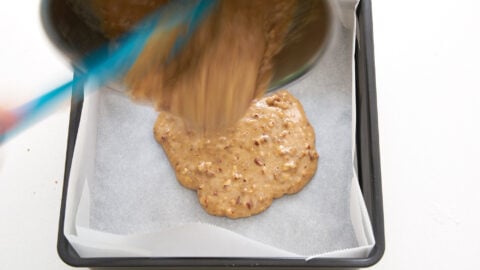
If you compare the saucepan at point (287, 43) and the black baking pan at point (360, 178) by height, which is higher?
the saucepan at point (287, 43)

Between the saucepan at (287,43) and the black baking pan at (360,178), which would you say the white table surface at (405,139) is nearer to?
the black baking pan at (360,178)

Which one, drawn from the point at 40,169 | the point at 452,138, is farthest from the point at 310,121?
the point at 40,169

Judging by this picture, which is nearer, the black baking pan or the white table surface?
the black baking pan

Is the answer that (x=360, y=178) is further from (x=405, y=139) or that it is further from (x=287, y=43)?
(x=287, y=43)

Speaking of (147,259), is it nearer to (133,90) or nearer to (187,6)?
(133,90)

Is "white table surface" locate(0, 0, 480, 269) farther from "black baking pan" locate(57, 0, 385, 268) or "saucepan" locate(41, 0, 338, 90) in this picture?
"saucepan" locate(41, 0, 338, 90)

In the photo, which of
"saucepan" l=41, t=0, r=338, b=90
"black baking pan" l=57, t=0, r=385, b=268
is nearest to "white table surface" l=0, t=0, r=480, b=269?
"black baking pan" l=57, t=0, r=385, b=268

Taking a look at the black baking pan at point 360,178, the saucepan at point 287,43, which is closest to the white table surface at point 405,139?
the black baking pan at point 360,178

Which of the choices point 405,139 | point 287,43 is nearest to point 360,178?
point 405,139
